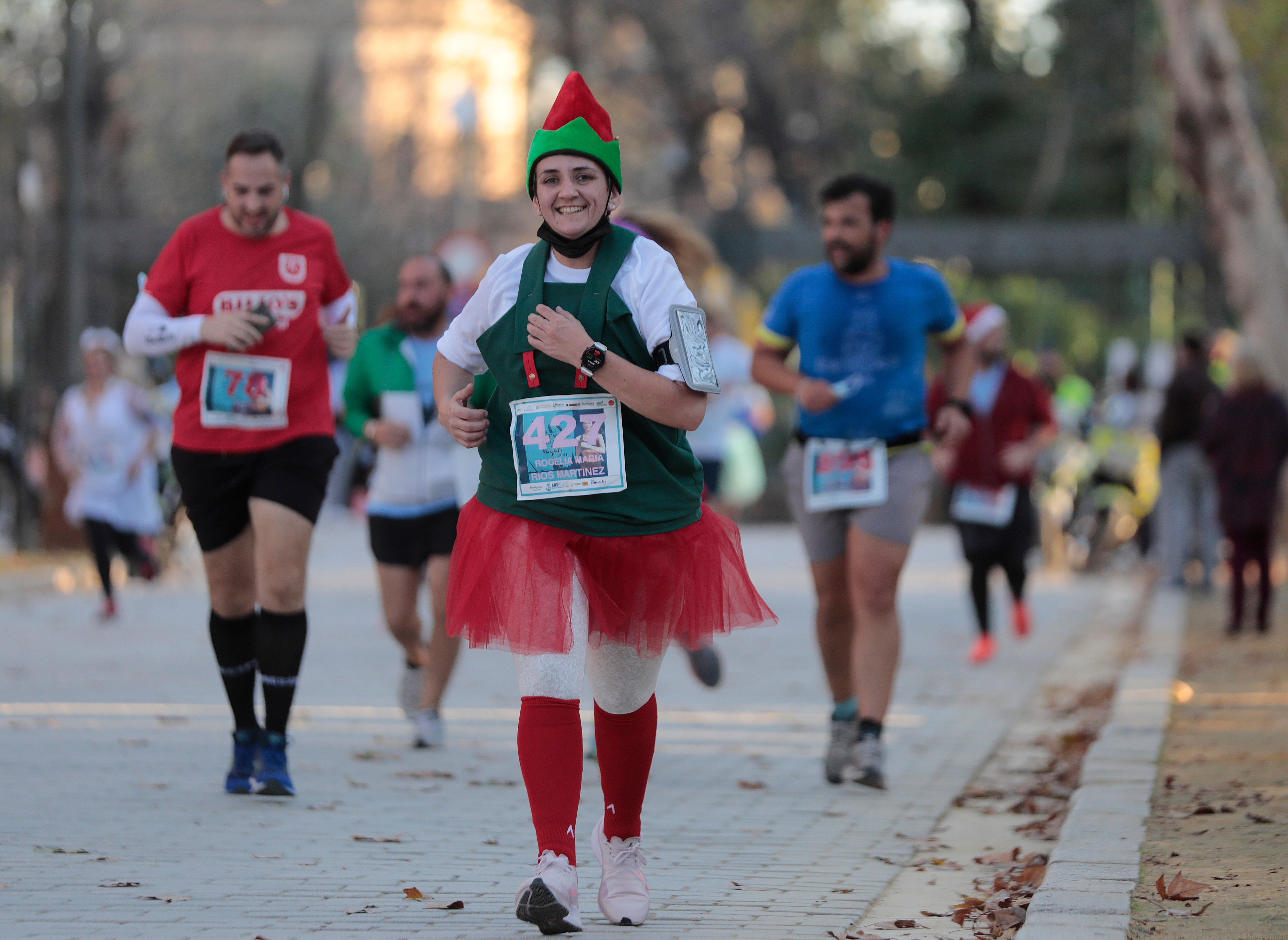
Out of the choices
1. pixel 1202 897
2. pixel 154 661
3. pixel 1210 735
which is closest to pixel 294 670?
pixel 1202 897

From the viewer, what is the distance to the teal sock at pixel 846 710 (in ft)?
23.9

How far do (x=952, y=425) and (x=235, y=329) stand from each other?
2654 mm

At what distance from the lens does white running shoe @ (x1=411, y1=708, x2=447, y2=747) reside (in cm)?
790

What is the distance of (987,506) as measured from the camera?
39.3 feet

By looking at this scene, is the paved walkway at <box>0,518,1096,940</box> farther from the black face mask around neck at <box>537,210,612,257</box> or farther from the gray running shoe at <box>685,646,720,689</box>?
the black face mask around neck at <box>537,210,612,257</box>

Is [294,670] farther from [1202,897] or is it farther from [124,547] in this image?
[124,547]

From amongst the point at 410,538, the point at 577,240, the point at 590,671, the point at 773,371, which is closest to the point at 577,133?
the point at 577,240

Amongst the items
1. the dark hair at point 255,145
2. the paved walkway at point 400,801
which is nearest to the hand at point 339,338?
the dark hair at point 255,145

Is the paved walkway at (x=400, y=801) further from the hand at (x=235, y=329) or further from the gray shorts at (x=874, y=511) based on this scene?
the hand at (x=235, y=329)

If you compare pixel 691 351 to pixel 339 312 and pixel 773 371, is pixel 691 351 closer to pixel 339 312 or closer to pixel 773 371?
pixel 339 312

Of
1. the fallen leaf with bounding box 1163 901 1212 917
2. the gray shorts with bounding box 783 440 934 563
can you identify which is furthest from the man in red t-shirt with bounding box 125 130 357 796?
the fallen leaf with bounding box 1163 901 1212 917

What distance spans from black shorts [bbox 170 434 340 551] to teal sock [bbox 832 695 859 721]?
211 centimetres

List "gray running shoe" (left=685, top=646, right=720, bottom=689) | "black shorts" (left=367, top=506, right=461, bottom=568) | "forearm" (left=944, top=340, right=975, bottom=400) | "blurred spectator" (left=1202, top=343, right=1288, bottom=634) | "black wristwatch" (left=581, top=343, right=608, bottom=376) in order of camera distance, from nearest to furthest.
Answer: "black wristwatch" (left=581, top=343, right=608, bottom=376) < "forearm" (left=944, top=340, right=975, bottom=400) < "black shorts" (left=367, top=506, right=461, bottom=568) < "gray running shoe" (left=685, top=646, right=720, bottom=689) < "blurred spectator" (left=1202, top=343, right=1288, bottom=634)

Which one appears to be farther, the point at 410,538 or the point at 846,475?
the point at 410,538
